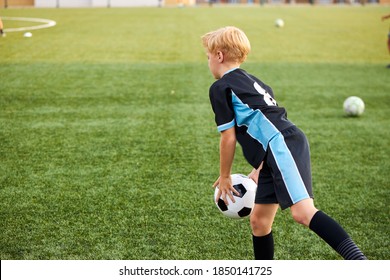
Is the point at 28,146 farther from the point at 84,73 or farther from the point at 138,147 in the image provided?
the point at 84,73

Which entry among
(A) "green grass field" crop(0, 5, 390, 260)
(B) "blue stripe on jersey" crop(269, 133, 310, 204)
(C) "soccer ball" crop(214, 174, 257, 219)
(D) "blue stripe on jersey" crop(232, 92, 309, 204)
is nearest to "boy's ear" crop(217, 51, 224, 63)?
(D) "blue stripe on jersey" crop(232, 92, 309, 204)

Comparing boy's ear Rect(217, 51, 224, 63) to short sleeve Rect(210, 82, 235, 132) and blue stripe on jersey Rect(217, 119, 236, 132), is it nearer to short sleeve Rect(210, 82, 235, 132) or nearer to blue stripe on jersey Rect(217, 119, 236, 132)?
short sleeve Rect(210, 82, 235, 132)

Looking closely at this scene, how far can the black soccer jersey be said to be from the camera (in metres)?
3.07

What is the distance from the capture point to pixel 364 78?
1114 cm

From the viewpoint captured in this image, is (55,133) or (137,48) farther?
(137,48)

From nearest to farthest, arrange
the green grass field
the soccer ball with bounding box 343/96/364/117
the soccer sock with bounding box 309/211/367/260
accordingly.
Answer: the soccer sock with bounding box 309/211/367/260, the green grass field, the soccer ball with bounding box 343/96/364/117

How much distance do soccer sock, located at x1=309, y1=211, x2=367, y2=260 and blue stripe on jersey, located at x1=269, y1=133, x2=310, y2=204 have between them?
139mm

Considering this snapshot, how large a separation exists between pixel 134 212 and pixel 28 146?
236 cm

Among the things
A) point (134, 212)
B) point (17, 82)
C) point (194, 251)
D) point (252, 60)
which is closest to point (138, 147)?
point (134, 212)

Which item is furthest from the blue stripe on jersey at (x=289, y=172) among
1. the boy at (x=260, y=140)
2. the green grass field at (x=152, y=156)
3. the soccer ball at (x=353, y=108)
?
the soccer ball at (x=353, y=108)

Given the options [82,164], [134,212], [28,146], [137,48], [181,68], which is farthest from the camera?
[137,48]
